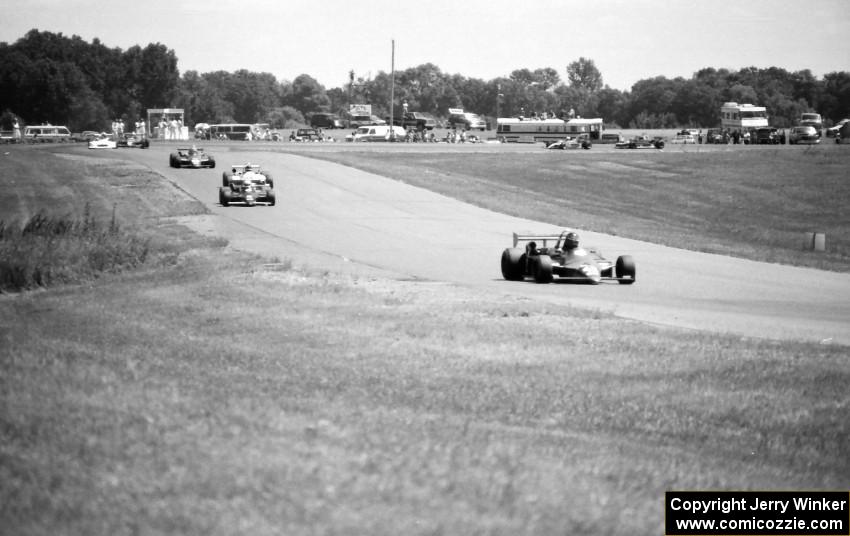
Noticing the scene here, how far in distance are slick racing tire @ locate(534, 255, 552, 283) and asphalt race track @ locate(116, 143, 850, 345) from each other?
0.79ft

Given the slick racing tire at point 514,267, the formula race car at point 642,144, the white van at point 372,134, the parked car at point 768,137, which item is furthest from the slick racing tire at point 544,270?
the white van at point 372,134

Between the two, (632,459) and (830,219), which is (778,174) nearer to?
(830,219)

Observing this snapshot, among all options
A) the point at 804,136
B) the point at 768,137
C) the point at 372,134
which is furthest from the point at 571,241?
the point at 372,134

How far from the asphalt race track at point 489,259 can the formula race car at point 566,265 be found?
34 cm

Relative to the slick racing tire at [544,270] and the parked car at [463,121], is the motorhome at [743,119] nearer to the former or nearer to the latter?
the parked car at [463,121]

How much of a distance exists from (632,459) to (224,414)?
3.26m

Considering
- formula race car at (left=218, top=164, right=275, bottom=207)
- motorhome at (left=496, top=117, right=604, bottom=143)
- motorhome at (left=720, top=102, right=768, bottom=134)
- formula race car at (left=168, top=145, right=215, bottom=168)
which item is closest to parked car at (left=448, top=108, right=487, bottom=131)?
motorhome at (left=496, top=117, right=604, bottom=143)

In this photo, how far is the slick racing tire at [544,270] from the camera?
71.7 feet

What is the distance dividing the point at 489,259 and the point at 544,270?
4.43 metres

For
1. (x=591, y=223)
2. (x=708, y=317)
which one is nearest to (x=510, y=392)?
(x=708, y=317)

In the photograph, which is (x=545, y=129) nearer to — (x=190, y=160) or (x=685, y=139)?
(x=685, y=139)

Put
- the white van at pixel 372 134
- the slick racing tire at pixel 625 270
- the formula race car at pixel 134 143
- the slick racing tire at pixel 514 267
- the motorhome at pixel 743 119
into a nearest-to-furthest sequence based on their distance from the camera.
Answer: the slick racing tire at pixel 625 270
the slick racing tire at pixel 514 267
the formula race car at pixel 134 143
the white van at pixel 372 134
the motorhome at pixel 743 119

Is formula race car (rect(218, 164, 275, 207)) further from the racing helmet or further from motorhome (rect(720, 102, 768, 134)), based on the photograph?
motorhome (rect(720, 102, 768, 134))

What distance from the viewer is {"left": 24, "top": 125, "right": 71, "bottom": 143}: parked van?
106488 mm
